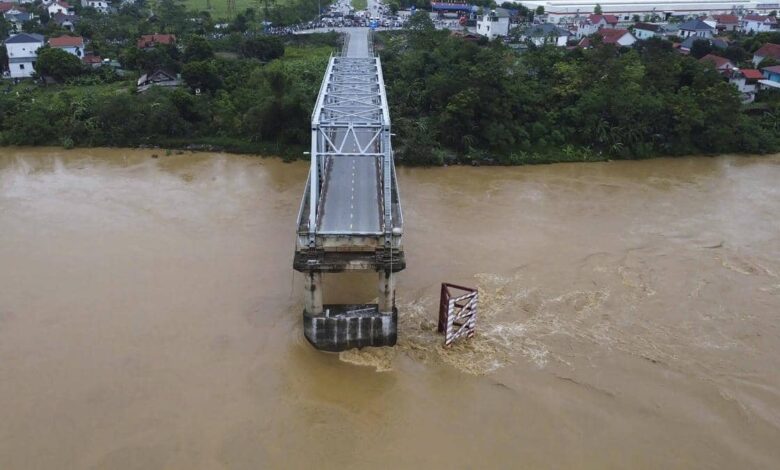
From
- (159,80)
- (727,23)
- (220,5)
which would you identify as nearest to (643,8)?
(727,23)

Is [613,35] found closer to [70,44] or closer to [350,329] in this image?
[70,44]

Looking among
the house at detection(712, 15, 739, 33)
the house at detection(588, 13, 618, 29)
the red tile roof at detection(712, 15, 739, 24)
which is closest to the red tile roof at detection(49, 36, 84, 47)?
the house at detection(588, 13, 618, 29)

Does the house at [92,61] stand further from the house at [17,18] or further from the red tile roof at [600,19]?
the red tile roof at [600,19]

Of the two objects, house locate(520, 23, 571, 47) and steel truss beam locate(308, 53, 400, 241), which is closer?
steel truss beam locate(308, 53, 400, 241)

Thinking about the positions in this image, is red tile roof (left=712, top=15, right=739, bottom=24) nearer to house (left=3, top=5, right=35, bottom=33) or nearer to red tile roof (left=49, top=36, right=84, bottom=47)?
red tile roof (left=49, top=36, right=84, bottom=47)

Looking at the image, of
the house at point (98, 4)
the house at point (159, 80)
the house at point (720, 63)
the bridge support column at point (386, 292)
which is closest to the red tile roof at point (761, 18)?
the house at point (720, 63)

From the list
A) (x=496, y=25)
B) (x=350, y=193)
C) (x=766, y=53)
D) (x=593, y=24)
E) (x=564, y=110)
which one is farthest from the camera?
(x=593, y=24)

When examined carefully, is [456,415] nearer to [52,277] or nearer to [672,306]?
[672,306]
